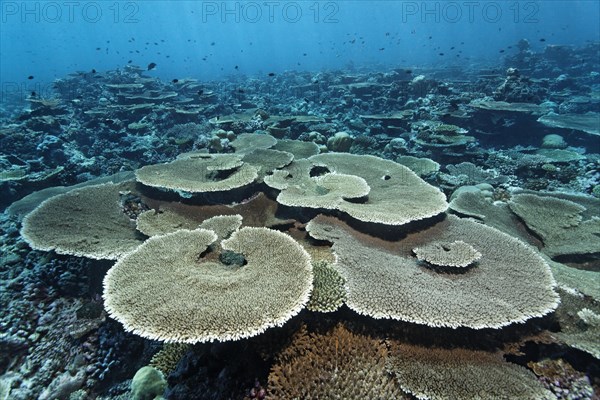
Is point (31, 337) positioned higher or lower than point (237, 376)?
lower

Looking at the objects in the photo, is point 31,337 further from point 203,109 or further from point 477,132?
point 477,132

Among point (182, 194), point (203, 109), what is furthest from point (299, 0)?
point (182, 194)

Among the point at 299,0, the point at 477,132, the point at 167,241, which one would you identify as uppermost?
the point at 299,0

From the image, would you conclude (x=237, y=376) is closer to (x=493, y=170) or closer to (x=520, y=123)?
(x=493, y=170)

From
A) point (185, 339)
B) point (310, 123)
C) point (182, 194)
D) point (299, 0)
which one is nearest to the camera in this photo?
point (185, 339)

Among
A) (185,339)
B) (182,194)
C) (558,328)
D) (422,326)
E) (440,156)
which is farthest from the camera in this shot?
(440,156)

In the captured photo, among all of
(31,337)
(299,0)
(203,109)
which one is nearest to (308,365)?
(31,337)

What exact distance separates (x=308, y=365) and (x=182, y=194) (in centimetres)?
413

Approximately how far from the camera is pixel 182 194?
5938mm

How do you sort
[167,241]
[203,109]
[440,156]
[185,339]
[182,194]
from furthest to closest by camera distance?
[203,109]
[440,156]
[182,194]
[167,241]
[185,339]

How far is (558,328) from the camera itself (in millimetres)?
3559

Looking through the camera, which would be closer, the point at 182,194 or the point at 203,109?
the point at 182,194

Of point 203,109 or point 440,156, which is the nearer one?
point 440,156

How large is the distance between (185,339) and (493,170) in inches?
396
